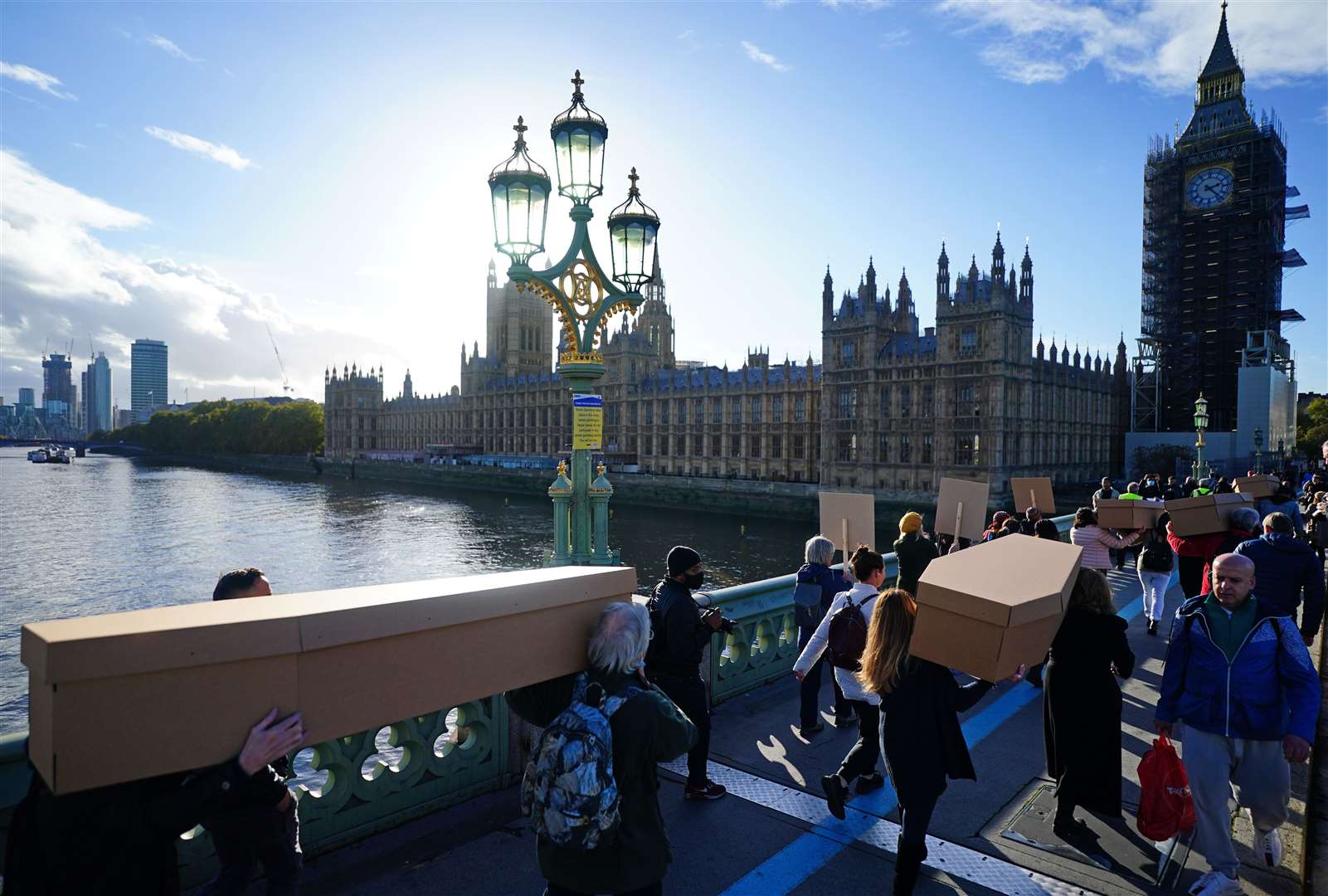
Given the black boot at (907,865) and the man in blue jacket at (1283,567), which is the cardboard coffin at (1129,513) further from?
the black boot at (907,865)

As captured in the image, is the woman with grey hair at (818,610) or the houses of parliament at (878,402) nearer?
the woman with grey hair at (818,610)

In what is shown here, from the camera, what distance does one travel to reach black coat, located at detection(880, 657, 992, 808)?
4.16 m

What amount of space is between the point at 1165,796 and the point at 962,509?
17.2 ft

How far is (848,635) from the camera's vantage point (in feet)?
17.2

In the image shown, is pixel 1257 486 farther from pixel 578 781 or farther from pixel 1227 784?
pixel 578 781

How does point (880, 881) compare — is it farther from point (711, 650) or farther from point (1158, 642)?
point (1158, 642)

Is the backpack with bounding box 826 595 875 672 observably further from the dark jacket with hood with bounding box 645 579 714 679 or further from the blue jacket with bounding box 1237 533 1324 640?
the blue jacket with bounding box 1237 533 1324 640

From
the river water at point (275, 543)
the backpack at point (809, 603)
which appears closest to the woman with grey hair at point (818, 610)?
the backpack at point (809, 603)

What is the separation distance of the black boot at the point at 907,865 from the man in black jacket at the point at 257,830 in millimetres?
2976

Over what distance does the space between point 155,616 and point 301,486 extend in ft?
285

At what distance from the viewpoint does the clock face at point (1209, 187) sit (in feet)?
180

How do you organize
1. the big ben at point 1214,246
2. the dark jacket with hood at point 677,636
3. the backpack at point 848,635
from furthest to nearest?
1. the big ben at point 1214,246
2. the backpack at point 848,635
3. the dark jacket with hood at point 677,636

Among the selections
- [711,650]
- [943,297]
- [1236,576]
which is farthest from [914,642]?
[943,297]

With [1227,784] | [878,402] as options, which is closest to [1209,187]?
[878,402]
